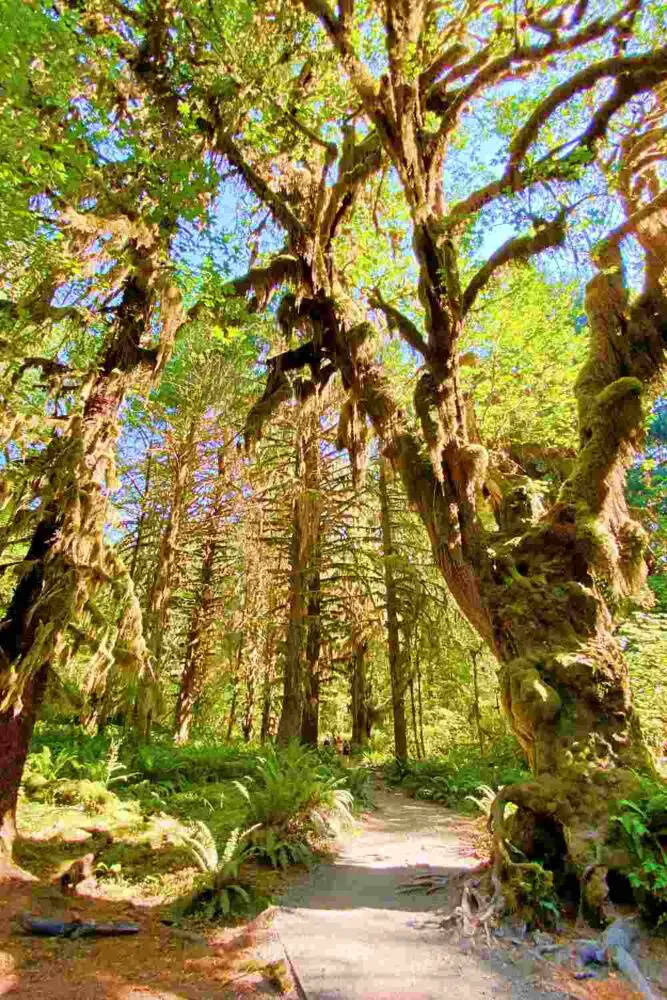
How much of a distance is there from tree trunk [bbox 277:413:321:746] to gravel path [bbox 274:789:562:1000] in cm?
421

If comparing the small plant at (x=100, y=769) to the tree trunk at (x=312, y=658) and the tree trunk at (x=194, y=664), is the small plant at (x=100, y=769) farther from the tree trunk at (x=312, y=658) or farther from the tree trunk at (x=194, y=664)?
the tree trunk at (x=312, y=658)

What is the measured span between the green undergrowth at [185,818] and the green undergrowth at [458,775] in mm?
1249

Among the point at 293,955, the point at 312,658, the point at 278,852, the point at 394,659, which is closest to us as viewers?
the point at 293,955

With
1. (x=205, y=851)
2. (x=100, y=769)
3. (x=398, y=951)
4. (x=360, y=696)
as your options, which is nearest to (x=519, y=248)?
(x=398, y=951)

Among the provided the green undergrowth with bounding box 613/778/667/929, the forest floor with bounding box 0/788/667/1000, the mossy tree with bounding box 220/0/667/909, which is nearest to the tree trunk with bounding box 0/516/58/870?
the forest floor with bounding box 0/788/667/1000

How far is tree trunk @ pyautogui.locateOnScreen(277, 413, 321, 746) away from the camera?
10.1 m

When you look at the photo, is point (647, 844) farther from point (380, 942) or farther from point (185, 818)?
point (185, 818)

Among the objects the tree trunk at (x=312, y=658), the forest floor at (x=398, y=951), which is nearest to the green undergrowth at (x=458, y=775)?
the tree trunk at (x=312, y=658)

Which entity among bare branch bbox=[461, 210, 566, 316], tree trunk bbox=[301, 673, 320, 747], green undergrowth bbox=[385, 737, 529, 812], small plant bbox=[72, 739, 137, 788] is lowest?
green undergrowth bbox=[385, 737, 529, 812]

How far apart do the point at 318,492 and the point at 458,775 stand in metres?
6.02

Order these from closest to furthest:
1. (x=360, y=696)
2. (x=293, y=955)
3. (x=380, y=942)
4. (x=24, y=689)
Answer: (x=293, y=955)
(x=380, y=942)
(x=24, y=689)
(x=360, y=696)

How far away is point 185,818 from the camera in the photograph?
695cm

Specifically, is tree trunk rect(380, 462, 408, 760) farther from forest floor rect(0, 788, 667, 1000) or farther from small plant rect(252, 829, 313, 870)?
forest floor rect(0, 788, 667, 1000)

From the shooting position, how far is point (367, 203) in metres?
9.28
